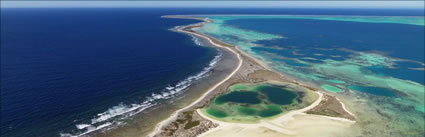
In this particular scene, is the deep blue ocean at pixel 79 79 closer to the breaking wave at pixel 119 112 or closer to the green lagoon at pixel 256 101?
the breaking wave at pixel 119 112

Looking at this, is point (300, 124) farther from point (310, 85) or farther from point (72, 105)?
point (72, 105)

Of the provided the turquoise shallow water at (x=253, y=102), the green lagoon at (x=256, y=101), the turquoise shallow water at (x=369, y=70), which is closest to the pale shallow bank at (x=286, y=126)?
the green lagoon at (x=256, y=101)

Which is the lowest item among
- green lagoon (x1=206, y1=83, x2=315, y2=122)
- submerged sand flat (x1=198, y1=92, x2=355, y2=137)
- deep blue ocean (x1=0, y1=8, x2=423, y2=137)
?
submerged sand flat (x1=198, y1=92, x2=355, y2=137)

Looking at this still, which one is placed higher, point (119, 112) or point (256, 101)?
point (119, 112)

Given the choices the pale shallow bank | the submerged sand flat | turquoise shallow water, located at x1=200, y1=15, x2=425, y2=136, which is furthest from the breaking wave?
turquoise shallow water, located at x1=200, y1=15, x2=425, y2=136

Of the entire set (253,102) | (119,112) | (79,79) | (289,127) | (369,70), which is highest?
(79,79)

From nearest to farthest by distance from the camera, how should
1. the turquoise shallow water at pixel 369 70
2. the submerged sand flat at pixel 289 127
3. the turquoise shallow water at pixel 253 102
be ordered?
the submerged sand flat at pixel 289 127
the turquoise shallow water at pixel 253 102
the turquoise shallow water at pixel 369 70

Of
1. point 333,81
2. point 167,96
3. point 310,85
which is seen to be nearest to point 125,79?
point 167,96

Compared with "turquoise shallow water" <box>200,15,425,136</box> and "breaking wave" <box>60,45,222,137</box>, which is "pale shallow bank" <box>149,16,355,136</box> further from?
"turquoise shallow water" <box>200,15,425,136</box>

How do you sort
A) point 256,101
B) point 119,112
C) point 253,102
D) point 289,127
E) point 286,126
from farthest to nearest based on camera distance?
point 256,101 < point 253,102 < point 119,112 < point 286,126 < point 289,127

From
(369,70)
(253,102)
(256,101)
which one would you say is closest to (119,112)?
(253,102)

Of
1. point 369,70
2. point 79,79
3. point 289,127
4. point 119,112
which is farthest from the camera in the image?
point 369,70

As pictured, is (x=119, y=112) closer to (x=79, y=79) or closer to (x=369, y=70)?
(x=79, y=79)
